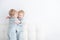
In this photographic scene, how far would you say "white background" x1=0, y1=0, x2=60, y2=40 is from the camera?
1700 millimetres

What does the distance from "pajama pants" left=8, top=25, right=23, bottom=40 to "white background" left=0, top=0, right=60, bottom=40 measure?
0.39ft

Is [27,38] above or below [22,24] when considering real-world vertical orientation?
below

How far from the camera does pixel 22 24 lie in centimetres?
162

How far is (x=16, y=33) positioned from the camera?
155 centimetres

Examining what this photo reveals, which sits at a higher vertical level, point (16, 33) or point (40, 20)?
point (40, 20)

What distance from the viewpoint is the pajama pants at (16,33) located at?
151cm

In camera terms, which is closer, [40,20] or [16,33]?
[16,33]

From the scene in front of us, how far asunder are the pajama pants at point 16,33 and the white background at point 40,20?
4.7 inches

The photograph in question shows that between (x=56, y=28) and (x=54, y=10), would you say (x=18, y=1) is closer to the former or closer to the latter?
(x=54, y=10)

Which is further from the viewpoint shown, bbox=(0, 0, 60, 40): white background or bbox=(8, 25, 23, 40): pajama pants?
bbox=(0, 0, 60, 40): white background

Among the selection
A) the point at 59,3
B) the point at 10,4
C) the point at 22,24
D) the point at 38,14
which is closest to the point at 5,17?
the point at 10,4

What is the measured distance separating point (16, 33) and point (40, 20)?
0.36 meters

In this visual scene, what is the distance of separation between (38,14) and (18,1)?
0.29 metres

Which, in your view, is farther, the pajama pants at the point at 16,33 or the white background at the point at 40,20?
the white background at the point at 40,20
